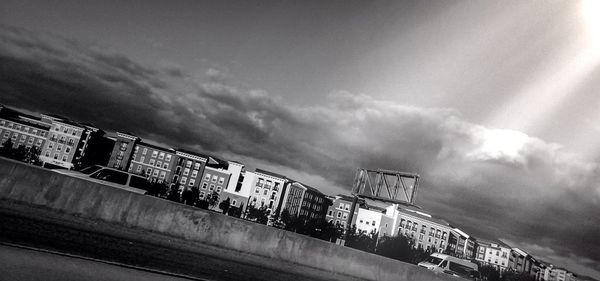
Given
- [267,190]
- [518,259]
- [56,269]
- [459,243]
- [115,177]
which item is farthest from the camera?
[518,259]

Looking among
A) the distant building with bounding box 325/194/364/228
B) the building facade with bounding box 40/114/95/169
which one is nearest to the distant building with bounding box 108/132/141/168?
the building facade with bounding box 40/114/95/169

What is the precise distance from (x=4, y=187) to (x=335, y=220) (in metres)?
126

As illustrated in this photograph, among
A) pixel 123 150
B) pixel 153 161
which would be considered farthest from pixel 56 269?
pixel 123 150

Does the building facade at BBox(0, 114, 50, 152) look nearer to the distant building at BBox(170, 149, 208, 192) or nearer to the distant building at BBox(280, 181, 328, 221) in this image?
the distant building at BBox(170, 149, 208, 192)

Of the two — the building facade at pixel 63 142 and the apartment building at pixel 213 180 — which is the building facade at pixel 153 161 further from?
the building facade at pixel 63 142

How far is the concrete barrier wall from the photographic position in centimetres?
873

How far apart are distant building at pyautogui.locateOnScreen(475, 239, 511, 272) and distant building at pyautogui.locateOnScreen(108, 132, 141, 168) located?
435 feet

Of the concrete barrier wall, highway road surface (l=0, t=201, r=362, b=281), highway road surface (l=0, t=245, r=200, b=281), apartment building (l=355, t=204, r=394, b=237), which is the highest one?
apartment building (l=355, t=204, r=394, b=237)

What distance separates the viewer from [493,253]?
144375 millimetres

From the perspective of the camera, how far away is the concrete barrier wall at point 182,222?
8.73 m

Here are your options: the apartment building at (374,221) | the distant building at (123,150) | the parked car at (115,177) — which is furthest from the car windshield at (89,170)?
the distant building at (123,150)

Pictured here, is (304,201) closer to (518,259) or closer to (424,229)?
(424,229)

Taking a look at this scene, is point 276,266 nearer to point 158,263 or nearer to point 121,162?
point 158,263

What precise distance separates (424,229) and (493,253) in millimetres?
43775
